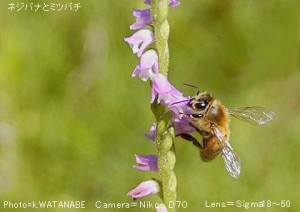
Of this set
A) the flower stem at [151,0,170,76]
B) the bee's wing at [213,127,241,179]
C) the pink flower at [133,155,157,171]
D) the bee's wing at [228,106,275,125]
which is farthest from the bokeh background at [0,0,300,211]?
the flower stem at [151,0,170,76]

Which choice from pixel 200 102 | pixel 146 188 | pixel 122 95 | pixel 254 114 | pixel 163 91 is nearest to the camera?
pixel 163 91

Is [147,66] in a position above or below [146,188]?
above

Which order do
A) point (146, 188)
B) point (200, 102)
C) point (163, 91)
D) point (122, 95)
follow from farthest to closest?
point (122, 95), point (200, 102), point (146, 188), point (163, 91)

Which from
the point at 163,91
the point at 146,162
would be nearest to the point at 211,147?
the point at 146,162

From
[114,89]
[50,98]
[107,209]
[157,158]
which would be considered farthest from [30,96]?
[157,158]

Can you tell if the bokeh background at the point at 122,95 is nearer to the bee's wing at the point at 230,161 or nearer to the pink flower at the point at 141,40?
the bee's wing at the point at 230,161

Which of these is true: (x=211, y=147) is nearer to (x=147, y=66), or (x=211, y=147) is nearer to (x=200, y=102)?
(x=200, y=102)
